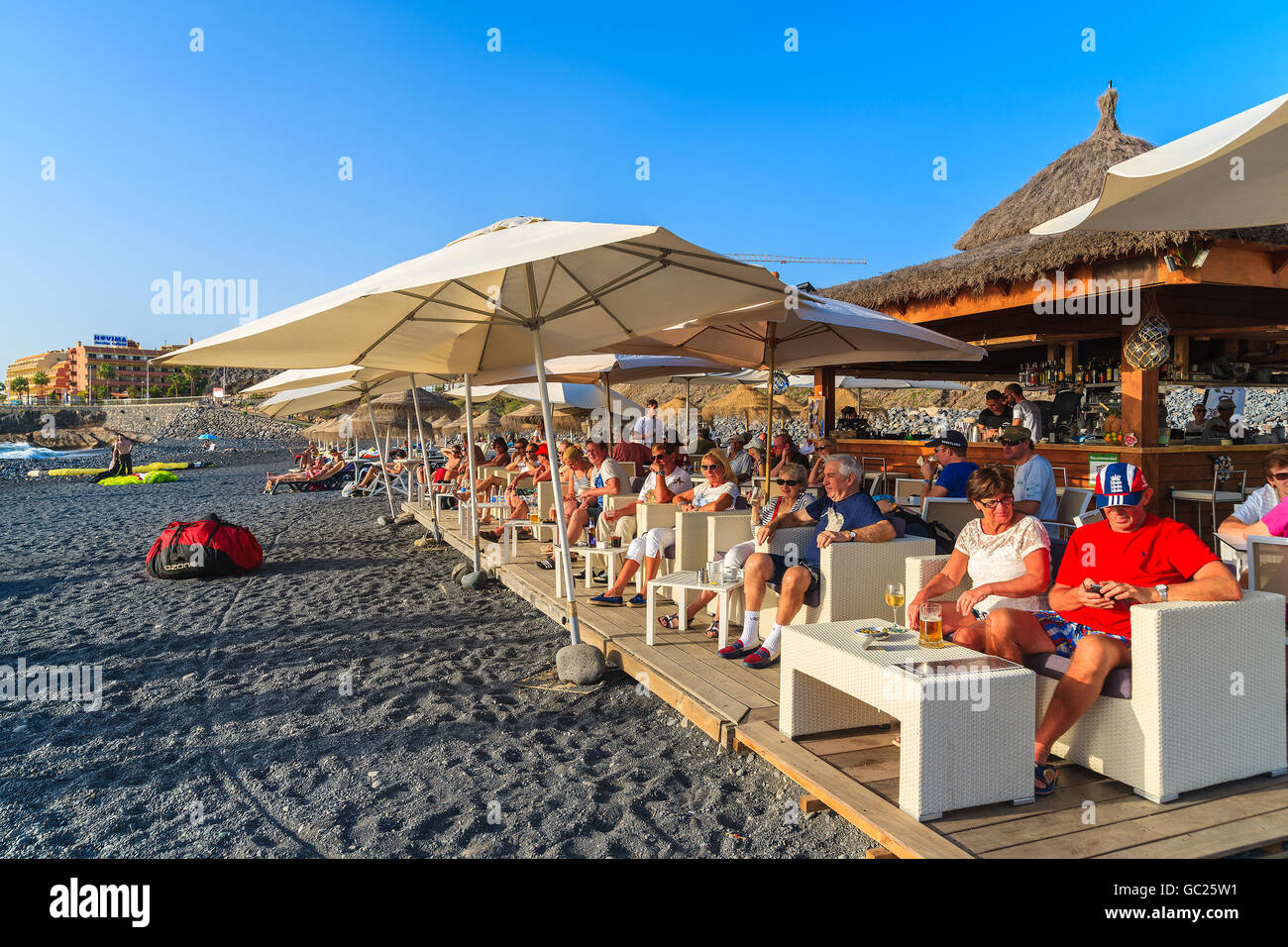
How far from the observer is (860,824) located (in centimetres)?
221

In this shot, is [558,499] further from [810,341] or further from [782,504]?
[810,341]

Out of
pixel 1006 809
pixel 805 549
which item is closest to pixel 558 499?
pixel 805 549

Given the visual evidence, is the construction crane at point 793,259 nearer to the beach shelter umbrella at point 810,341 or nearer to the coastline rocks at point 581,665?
the beach shelter umbrella at point 810,341

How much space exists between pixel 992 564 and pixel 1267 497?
1.83m

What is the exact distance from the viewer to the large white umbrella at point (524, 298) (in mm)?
3182

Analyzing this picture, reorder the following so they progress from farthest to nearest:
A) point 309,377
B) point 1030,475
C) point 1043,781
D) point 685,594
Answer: point 309,377 → point 1030,475 → point 685,594 → point 1043,781

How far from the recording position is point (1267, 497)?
369 centimetres

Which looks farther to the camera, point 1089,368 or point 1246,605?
point 1089,368

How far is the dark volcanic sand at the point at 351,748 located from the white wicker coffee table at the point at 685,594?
413mm
